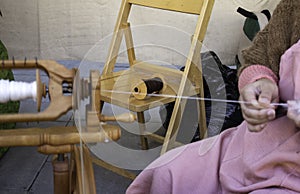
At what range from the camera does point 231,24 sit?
11.1 ft

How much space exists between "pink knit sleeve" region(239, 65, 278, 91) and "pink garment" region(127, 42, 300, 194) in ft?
0.15

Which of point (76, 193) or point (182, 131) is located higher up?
point (76, 193)

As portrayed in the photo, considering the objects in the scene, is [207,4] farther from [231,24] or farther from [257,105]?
[231,24]

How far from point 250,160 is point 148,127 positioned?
4.50 feet

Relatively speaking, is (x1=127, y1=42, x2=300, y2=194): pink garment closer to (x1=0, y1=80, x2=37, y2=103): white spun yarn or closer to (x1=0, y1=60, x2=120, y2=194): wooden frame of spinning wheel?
(x1=0, y1=60, x2=120, y2=194): wooden frame of spinning wheel

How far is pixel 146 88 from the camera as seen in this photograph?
6.09ft

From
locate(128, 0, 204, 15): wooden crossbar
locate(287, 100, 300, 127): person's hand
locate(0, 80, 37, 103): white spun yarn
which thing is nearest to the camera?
locate(0, 80, 37, 103): white spun yarn

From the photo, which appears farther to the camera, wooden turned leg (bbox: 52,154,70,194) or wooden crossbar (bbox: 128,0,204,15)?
wooden crossbar (bbox: 128,0,204,15)

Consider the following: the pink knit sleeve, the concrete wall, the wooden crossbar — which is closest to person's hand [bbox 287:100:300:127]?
the pink knit sleeve

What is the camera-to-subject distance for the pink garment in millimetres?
1016

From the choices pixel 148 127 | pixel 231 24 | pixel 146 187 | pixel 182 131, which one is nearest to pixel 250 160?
pixel 146 187

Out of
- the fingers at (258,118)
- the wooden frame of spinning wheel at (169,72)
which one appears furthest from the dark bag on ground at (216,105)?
the fingers at (258,118)

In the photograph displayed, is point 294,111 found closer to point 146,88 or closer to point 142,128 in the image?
point 146,88

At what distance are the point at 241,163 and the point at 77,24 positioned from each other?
8.68 ft
